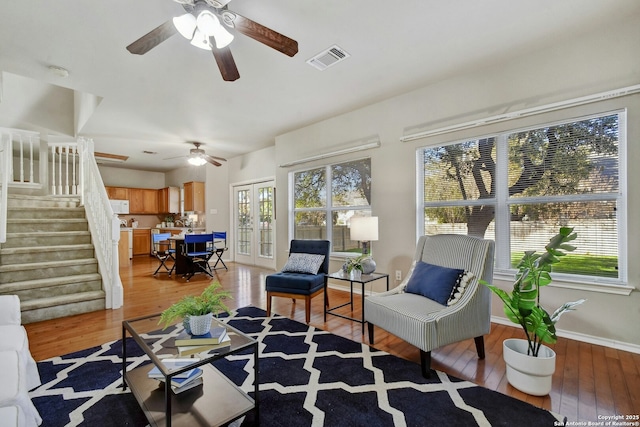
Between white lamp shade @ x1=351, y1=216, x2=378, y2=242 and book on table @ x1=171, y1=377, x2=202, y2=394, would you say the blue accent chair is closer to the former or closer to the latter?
white lamp shade @ x1=351, y1=216, x2=378, y2=242

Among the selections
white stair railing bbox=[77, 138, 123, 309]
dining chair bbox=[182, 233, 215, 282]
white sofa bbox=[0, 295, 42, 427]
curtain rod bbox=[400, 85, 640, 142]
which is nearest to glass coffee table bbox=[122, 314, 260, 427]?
white sofa bbox=[0, 295, 42, 427]

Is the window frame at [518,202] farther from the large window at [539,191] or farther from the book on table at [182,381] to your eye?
the book on table at [182,381]

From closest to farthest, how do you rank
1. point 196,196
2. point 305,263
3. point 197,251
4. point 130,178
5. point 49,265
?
1. point 305,263
2. point 49,265
3. point 197,251
4. point 196,196
5. point 130,178

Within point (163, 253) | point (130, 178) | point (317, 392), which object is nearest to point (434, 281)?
point (317, 392)

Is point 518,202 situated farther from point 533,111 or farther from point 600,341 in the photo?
point 600,341

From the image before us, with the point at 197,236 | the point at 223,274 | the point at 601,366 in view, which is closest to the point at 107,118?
the point at 197,236

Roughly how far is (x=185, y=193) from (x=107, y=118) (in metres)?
3.63

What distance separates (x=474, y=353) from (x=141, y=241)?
9010mm

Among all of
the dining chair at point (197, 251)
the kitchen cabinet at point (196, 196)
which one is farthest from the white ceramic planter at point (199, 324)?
the kitchen cabinet at point (196, 196)

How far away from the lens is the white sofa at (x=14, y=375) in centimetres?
120

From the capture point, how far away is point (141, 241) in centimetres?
855

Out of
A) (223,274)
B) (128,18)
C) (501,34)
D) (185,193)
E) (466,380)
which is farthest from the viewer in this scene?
(185,193)

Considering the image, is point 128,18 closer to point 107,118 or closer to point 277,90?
point 277,90

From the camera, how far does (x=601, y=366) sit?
2.15 metres
